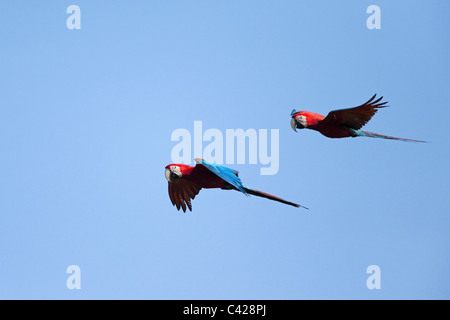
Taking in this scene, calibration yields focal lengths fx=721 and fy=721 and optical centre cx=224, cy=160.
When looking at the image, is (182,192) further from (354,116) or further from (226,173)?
(354,116)

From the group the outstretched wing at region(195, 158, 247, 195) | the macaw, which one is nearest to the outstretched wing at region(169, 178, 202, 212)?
the macaw

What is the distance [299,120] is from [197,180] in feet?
4.36

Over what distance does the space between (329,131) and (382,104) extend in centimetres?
61

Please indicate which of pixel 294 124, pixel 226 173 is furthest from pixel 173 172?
pixel 294 124

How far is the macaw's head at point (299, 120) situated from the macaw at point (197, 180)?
3.45ft

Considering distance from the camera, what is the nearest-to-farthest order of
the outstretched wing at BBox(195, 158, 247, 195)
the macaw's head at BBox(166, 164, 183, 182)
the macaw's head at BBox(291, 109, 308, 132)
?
the outstretched wing at BBox(195, 158, 247, 195), the macaw's head at BBox(166, 164, 183, 182), the macaw's head at BBox(291, 109, 308, 132)

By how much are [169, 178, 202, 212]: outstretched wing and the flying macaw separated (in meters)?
1.32

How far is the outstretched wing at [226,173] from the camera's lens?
6.36 m

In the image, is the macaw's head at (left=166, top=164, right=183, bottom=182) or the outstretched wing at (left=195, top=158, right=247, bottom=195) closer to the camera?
the outstretched wing at (left=195, top=158, right=247, bottom=195)

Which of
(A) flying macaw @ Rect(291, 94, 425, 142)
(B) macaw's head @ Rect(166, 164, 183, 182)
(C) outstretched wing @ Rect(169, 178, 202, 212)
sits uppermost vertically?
(A) flying macaw @ Rect(291, 94, 425, 142)

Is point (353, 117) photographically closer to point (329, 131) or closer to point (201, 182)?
point (329, 131)

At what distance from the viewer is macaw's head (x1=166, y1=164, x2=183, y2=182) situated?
22.4ft

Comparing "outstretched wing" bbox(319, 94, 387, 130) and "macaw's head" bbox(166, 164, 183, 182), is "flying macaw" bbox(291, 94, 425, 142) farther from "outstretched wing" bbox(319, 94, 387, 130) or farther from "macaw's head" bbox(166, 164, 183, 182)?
"macaw's head" bbox(166, 164, 183, 182)
